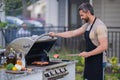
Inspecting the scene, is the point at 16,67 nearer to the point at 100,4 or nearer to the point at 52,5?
the point at 100,4

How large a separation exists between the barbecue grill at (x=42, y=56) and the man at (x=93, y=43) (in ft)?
1.14

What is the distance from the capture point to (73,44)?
50.2ft

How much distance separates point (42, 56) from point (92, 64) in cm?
80

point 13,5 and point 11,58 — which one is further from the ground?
point 13,5

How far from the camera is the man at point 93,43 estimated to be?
21.2 ft

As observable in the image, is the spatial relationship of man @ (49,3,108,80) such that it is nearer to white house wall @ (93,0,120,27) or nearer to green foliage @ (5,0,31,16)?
green foliage @ (5,0,31,16)

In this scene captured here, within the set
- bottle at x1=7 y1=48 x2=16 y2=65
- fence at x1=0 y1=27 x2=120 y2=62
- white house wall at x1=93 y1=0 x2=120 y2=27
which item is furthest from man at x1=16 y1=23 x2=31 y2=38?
bottle at x1=7 y1=48 x2=16 y2=65

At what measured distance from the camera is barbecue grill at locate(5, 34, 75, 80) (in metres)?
A: 6.40

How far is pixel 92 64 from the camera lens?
6691mm

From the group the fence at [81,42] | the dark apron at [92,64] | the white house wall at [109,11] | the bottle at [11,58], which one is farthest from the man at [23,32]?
the bottle at [11,58]

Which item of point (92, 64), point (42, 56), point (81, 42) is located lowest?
point (81, 42)

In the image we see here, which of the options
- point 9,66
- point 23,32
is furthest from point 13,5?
point 23,32

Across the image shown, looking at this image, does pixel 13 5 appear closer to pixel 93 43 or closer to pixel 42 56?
pixel 42 56

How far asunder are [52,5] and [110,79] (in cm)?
922
